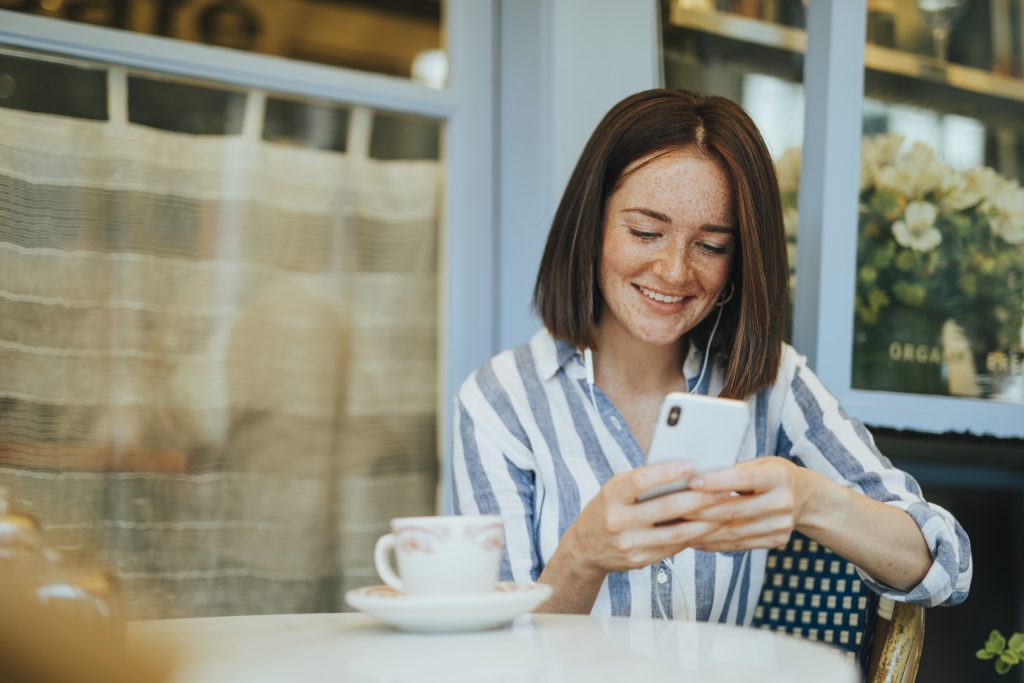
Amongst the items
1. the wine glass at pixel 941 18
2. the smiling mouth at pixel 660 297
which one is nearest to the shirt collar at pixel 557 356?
the smiling mouth at pixel 660 297

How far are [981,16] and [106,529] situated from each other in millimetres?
2035

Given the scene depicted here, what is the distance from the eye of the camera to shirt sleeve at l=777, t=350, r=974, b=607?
1.32 meters

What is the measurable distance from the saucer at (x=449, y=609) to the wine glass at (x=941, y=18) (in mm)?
1773

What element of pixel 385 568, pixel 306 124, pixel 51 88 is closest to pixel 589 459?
pixel 385 568

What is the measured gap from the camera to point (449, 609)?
32.7 inches

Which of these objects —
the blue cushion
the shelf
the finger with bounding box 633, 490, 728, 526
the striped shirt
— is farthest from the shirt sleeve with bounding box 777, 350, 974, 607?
the shelf

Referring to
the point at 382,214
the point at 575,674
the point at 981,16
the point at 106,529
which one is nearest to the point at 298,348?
the point at 382,214

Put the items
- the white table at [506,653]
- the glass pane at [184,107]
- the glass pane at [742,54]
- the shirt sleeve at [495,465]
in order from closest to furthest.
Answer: the white table at [506,653] → the shirt sleeve at [495,465] → the glass pane at [184,107] → the glass pane at [742,54]

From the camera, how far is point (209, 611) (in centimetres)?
192

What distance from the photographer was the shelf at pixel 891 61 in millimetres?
2105

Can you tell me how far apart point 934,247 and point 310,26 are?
1.32 meters

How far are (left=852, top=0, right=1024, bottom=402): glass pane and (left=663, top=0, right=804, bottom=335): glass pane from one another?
18 cm

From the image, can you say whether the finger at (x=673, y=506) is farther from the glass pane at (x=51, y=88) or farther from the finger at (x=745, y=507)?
the glass pane at (x=51, y=88)

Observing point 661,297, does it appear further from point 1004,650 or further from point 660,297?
point 1004,650
